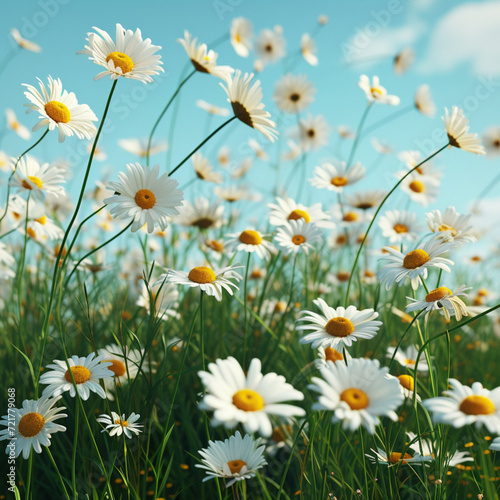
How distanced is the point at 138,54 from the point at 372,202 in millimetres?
1539

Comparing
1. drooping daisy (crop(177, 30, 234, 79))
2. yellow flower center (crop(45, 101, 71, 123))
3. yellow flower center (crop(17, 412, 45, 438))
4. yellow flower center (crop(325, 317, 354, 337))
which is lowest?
yellow flower center (crop(17, 412, 45, 438))

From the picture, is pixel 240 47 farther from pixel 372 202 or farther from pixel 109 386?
pixel 109 386

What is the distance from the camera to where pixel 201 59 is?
1.76 metres

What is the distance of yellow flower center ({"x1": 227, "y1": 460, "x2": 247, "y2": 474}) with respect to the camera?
1075 mm

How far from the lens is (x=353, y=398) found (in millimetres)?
771

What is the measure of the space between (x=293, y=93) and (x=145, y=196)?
7.22 feet

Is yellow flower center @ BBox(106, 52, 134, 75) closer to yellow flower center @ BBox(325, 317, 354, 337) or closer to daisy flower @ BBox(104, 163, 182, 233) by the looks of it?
daisy flower @ BBox(104, 163, 182, 233)

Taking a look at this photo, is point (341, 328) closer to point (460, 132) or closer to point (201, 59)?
point (460, 132)

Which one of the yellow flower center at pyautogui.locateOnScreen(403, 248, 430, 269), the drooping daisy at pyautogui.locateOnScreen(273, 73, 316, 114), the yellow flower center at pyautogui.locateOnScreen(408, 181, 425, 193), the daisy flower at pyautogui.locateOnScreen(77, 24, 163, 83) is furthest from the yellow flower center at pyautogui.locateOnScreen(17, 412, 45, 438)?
the drooping daisy at pyautogui.locateOnScreen(273, 73, 316, 114)

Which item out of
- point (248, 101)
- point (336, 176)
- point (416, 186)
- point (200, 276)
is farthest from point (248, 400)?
point (416, 186)

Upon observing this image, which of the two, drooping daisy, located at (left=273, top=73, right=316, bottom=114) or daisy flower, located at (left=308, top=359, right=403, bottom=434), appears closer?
daisy flower, located at (left=308, top=359, right=403, bottom=434)

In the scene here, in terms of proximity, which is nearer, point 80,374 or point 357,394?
point 357,394

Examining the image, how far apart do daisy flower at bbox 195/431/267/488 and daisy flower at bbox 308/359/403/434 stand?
0.34 meters

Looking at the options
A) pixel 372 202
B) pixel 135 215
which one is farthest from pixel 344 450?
pixel 372 202
